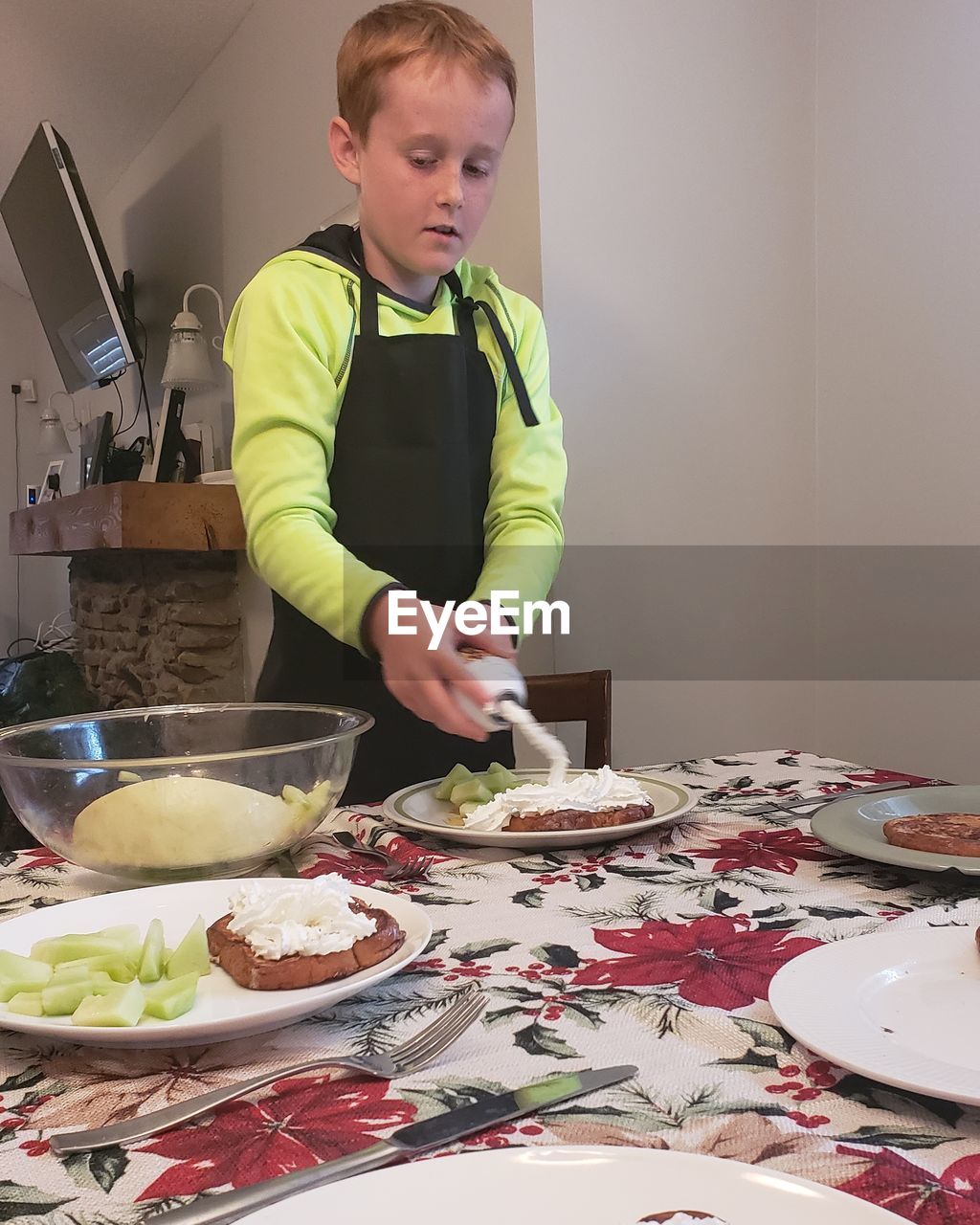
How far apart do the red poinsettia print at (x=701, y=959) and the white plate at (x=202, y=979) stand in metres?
0.12

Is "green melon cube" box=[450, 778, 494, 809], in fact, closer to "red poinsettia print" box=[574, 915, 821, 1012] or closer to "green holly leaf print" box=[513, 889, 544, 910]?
"green holly leaf print" box=[513, 889, 544, 910]

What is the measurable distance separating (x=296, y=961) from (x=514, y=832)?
1.15ft

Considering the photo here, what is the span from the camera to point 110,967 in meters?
0.57

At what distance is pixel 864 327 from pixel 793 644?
66 centimetres

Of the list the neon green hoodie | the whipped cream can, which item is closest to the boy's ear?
the neon green hoodie

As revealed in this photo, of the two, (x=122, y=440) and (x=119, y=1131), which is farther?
(x=122, y=440)

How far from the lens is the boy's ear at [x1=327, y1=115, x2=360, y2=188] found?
1.34m

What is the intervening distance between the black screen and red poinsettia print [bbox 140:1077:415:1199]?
321cm

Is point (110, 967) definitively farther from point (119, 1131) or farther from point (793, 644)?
point (793, 644)

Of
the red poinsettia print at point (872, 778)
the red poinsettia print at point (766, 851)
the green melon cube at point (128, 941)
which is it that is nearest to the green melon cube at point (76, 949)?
the green melon cube at point (128, 941)

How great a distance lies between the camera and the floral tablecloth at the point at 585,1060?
410 mm

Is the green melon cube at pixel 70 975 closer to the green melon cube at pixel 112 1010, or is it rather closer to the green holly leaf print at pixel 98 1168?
the green melon cube at pixel 112 1010

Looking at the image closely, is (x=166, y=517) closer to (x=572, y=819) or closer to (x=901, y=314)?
(x=901, y=314)

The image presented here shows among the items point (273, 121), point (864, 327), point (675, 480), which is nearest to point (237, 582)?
point (273, 121)
